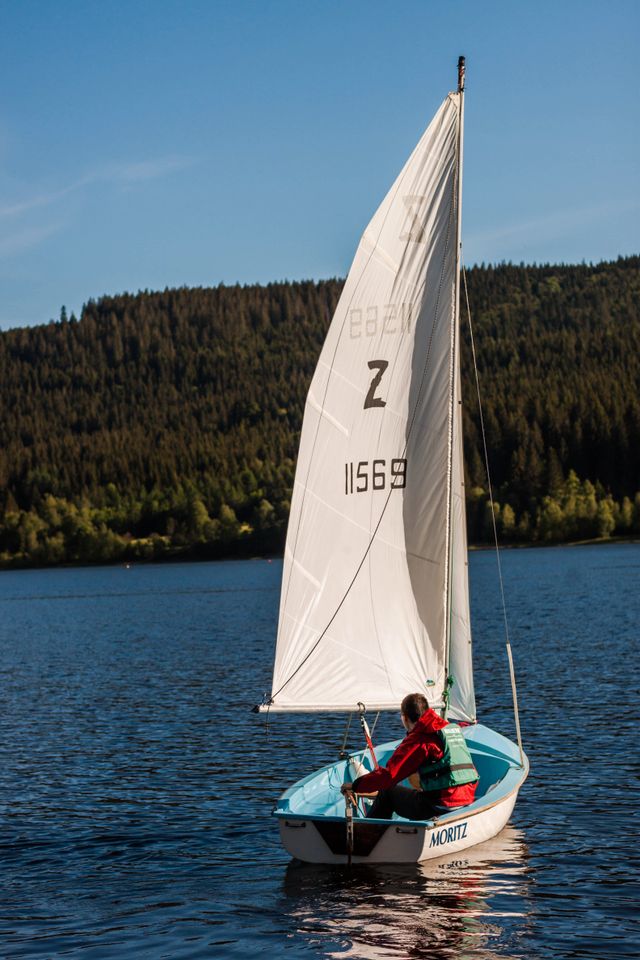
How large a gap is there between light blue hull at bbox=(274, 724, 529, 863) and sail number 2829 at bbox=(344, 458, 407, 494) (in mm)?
4850

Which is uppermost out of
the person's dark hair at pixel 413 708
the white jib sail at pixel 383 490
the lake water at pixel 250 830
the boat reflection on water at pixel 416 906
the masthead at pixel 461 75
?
the masthead at pixel 461 75

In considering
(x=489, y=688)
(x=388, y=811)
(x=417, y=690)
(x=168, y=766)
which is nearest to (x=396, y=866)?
(x=388, y=811)

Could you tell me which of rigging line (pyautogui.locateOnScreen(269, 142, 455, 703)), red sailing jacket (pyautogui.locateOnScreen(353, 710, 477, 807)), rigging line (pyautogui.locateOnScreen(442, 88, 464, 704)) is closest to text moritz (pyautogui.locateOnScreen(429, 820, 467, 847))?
red sailing jacket (pyautogui.locateOnScreen(353, 710, 477, 807))

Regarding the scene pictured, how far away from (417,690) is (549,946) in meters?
5.29

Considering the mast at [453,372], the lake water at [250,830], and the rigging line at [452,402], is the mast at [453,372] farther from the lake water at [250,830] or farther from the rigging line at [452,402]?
the lake water at [250,830]

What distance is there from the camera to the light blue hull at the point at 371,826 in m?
18.2

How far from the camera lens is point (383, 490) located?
20.8 meters

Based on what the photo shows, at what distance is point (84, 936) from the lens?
57.3 ft

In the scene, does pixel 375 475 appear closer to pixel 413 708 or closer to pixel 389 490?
pixel 389 490

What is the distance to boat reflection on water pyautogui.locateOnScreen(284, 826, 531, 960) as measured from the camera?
1658 centimetres

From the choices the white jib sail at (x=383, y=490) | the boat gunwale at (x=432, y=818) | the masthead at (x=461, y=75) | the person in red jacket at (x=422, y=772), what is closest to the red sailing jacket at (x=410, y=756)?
the person in red jacket at (x=422, y=772)

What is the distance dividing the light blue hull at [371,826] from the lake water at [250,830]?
2.04ft

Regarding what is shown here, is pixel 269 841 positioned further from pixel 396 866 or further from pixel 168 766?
pixel 168 766

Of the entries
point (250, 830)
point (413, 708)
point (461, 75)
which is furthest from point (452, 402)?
point (250, 830)
